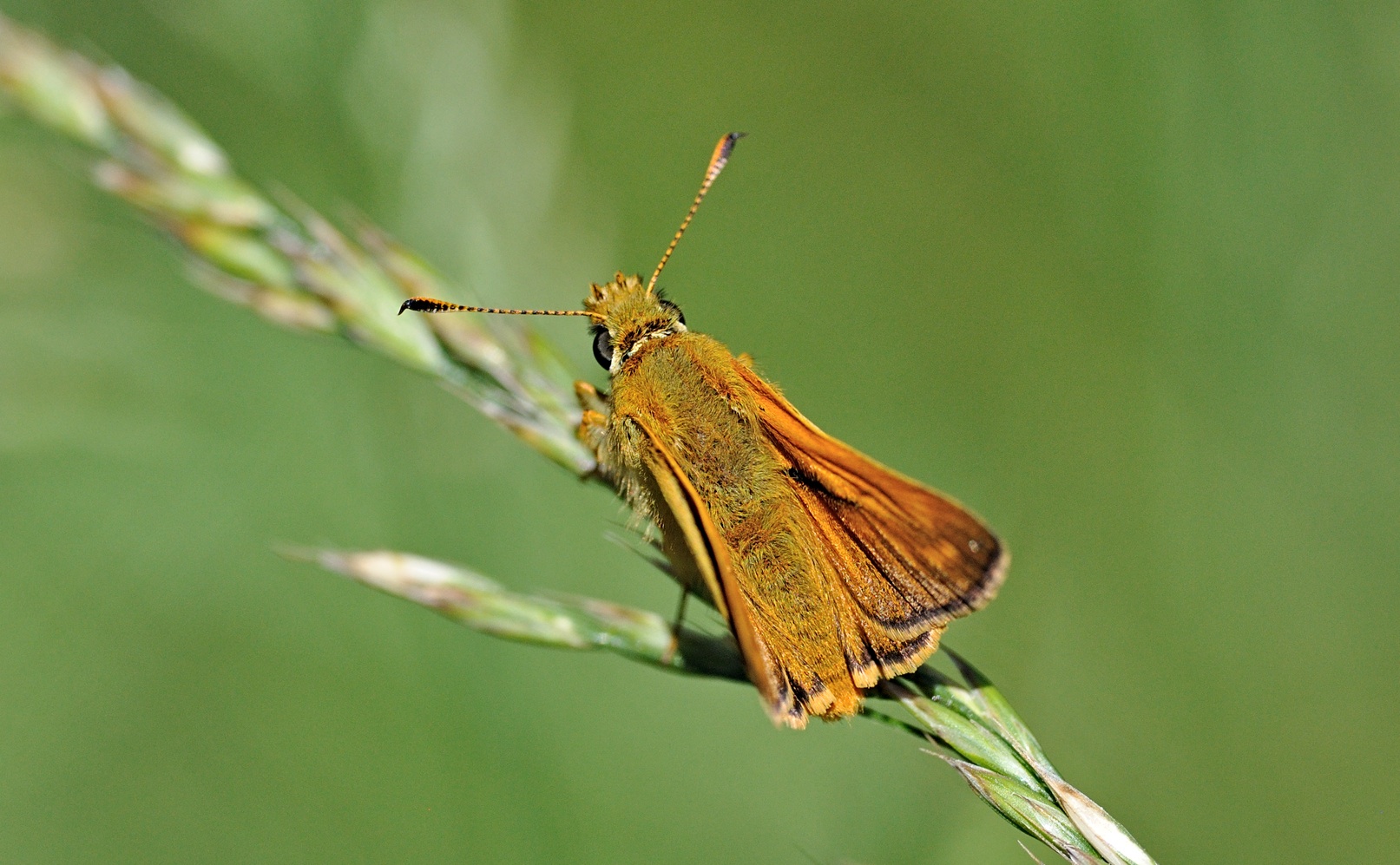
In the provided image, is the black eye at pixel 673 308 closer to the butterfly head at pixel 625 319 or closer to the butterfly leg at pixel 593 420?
the butterfly head at pixel 625 319

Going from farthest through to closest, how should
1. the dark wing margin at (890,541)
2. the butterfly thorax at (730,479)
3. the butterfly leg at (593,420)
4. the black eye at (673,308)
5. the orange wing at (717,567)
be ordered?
the black eye at (673,308) → the butterfly leg at (593,420) → the butterfly thorax at (730,479) → the dark wing margin at (890,541) → the orange wing at (717,567)

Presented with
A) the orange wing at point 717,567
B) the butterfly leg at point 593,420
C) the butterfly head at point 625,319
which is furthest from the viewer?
the butterfly head at point 625,319

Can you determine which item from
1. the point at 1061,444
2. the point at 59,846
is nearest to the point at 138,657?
the point at 59,846

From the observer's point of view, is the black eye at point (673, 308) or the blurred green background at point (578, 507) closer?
the black eye at point (673, 308)

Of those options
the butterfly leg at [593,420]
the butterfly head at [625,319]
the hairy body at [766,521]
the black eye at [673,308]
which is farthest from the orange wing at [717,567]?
the black eye at [673,308]

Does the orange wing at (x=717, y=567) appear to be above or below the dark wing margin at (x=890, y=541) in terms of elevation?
below

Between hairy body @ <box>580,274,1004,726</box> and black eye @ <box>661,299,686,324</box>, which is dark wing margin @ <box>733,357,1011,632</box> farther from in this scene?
black eye @ <box>661,299,686,324</box>
